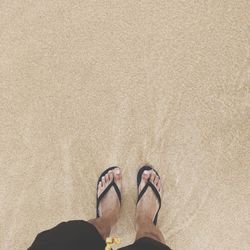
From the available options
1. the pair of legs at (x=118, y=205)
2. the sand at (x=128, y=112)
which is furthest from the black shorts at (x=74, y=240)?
the sand at (x=128, y=112)

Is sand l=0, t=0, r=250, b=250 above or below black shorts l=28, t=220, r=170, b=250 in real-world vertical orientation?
above

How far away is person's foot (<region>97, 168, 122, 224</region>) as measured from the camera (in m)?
1.56

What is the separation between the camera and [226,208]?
153cm

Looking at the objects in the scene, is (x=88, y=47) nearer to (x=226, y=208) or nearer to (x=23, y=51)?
(x=23, y=51)

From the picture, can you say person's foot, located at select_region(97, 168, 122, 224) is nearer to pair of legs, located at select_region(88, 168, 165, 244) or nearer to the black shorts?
pair of legs, located at select_region(88, 168, 165, 244)

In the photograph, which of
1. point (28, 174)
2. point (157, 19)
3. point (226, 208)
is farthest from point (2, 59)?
point (226, 208)

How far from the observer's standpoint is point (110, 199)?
A: 158 centimetres

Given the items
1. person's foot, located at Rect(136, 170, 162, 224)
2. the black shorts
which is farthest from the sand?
the black shorts

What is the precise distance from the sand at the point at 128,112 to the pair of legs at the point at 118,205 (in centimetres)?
5

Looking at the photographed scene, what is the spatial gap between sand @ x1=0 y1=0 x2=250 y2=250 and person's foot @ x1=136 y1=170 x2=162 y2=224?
4cm

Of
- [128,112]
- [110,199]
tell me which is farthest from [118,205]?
[128,112]

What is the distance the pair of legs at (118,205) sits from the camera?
1.52 m

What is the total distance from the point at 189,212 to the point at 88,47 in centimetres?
81

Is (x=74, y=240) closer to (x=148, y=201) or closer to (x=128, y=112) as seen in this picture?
(x=148, y=201)
